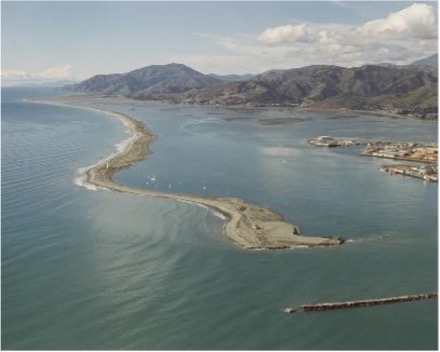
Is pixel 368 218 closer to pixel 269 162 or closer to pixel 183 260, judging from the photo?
pixel 183 260

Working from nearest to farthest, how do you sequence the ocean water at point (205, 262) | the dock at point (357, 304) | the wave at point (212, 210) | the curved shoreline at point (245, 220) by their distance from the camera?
the ocean water at point (205, 262)
the dock at point (357, 304)
the curved shoreline at point (245, 220)
the wave at point (212, 210)

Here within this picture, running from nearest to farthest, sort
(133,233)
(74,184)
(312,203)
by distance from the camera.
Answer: (133,233), (312,203), (74,184)

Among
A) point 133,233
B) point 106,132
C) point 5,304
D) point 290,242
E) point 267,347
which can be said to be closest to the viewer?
point 267,347

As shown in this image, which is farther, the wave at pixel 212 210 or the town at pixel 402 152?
the town at pixel 402 152

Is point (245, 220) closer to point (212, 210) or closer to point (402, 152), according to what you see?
point (212, 210)

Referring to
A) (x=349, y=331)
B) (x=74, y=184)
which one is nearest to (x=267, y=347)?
(x=349, y=331)

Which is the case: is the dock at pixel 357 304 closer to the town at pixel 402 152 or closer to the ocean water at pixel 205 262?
the ocean water at pixel 205 262

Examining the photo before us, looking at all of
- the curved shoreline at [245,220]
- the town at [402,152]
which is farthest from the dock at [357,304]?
the town at [402,152]
